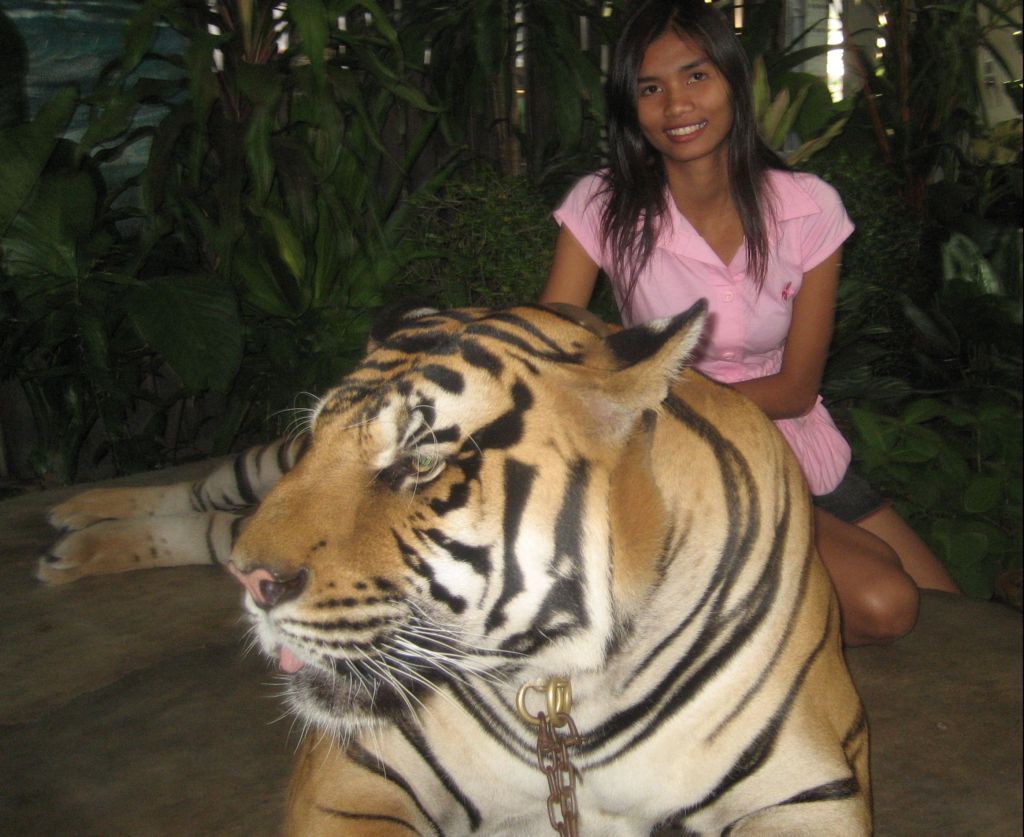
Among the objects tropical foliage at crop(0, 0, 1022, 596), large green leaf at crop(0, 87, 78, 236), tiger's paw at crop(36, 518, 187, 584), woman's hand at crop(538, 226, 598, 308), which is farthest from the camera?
tropical foliage at crop(0, 0, 1022, 596)

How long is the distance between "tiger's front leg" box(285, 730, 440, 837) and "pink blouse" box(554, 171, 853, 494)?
86 cm

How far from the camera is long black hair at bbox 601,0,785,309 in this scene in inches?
66.4

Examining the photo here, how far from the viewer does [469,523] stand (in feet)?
3.98

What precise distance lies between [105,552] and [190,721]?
902 millimetres

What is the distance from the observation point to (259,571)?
116cm

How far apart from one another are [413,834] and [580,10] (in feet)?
9.88

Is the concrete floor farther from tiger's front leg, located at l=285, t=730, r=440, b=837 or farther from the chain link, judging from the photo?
the chain link

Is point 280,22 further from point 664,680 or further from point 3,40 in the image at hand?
Result: point 664,680

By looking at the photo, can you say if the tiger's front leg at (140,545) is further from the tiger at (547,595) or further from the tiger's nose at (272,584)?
the tiger's nose at (272,584)

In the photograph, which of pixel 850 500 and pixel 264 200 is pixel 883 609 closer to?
pixel 850 500

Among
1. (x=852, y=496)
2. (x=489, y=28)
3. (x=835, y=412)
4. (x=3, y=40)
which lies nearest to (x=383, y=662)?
(x=835, y=412)

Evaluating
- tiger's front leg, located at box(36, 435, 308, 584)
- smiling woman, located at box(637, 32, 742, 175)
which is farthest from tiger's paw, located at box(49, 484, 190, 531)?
smiling woman, located at box(637, 32, 742, 175)

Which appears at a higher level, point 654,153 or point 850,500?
point 654,153

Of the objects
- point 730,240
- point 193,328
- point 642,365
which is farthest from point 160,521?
point 642,365
